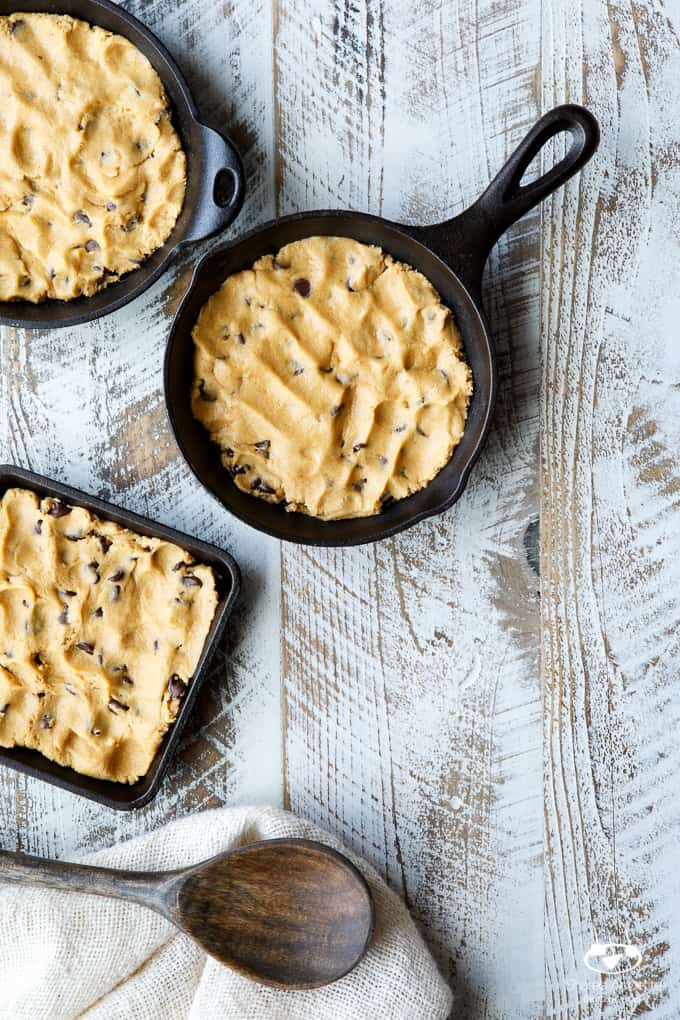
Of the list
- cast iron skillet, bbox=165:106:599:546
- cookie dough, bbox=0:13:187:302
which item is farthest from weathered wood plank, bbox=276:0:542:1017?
cookie dough, bbox=0:13:187:302

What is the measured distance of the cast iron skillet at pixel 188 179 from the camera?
150cm

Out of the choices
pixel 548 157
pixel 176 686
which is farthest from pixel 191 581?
pixel 548 157

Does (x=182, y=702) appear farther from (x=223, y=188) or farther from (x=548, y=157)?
(x=548, y=157)

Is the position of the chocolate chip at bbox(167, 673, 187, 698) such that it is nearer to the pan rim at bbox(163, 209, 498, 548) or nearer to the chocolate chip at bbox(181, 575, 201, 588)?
the chocolate chip at bbox(181, 575, 201, 588)

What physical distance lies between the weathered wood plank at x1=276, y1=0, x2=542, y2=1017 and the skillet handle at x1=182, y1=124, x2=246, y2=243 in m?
0.16

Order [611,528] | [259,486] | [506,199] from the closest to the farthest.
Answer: [506,199] < [259,486] < [611,528]

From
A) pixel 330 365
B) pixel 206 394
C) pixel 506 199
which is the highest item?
pixel 506 199

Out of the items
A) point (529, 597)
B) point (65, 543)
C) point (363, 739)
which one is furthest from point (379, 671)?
point (65, 543)

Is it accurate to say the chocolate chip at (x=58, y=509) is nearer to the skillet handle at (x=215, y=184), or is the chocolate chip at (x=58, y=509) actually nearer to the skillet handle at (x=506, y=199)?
the skillet handle at (x=215, y=184)

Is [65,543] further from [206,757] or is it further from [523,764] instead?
[523,764]

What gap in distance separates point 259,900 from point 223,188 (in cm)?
117

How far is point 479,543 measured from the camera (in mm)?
1660

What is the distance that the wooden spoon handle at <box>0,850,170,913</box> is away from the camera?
5.00ft

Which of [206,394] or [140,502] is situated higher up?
[206,394]
